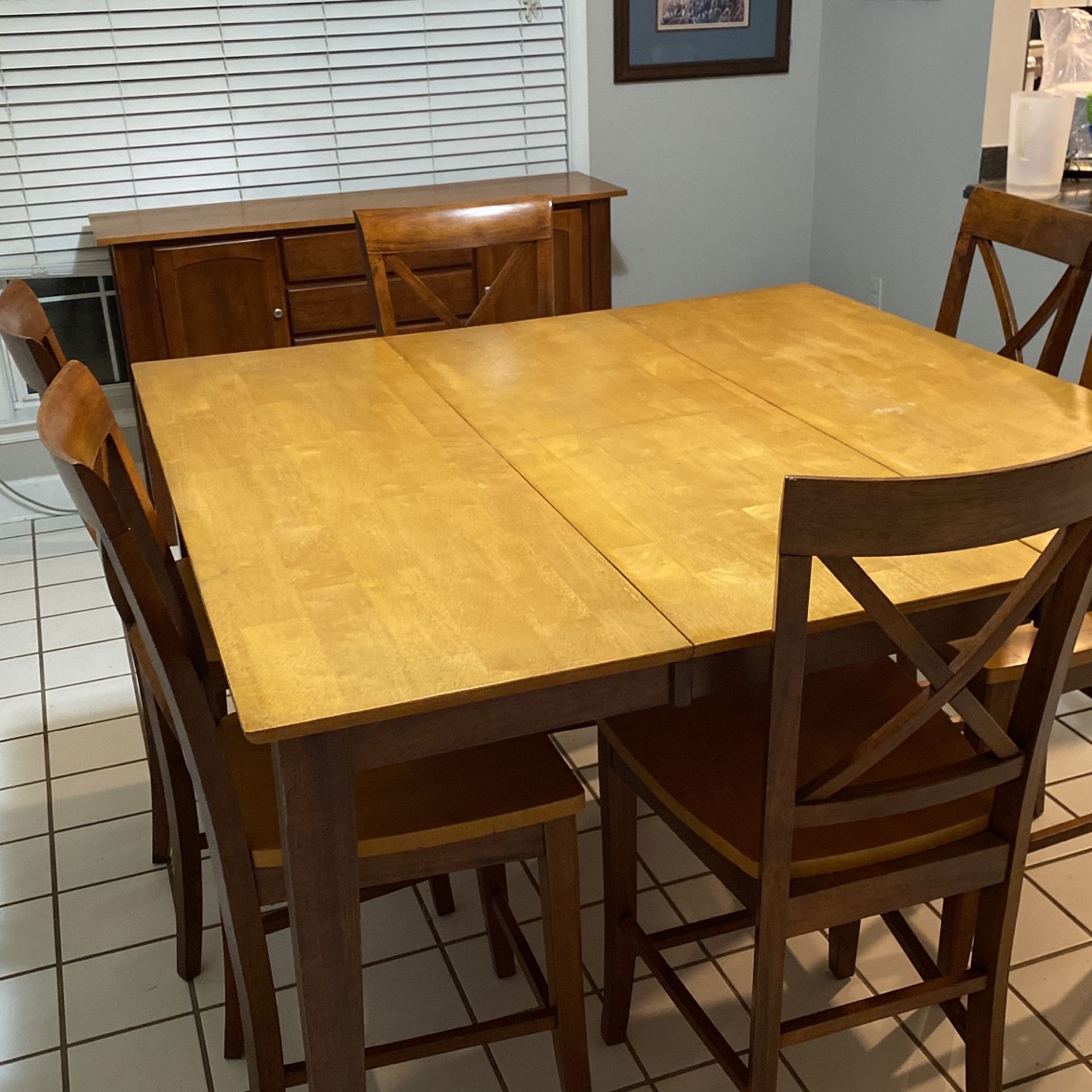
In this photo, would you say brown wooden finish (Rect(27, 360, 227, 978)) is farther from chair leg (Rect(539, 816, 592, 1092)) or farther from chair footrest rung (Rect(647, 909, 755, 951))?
chair footrest rung (Rect(647, 909, 755, 951))

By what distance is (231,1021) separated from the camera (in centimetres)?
173

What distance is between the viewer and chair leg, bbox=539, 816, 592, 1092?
57.9 inches

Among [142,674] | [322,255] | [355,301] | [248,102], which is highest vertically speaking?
[248,102]

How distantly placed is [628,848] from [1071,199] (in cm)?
225

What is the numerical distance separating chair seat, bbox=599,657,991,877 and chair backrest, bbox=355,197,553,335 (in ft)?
3.94

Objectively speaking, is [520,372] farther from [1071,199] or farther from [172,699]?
[1071,199]

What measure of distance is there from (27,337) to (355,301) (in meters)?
1.65

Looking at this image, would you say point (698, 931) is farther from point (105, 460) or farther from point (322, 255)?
point (322, 255)

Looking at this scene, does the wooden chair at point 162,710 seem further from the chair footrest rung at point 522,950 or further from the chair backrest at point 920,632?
the chair backrest at point 920,632

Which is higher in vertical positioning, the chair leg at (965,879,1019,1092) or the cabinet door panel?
the cabinet door panel

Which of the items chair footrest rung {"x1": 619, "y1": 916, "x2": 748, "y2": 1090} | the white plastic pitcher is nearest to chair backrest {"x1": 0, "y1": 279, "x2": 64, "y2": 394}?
chair footrest rung {"x1": 619, "y1": 916, "x2": 748, "y2": 1090}

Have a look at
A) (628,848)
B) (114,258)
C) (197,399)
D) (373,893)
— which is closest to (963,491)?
(628,848)

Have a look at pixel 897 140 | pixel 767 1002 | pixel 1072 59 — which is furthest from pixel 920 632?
pixel 897 140

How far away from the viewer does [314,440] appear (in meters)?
1.85
